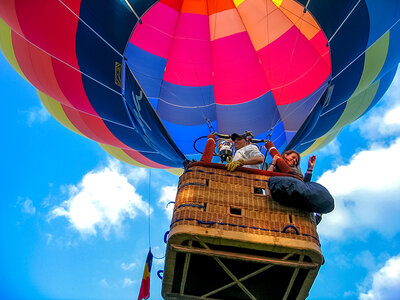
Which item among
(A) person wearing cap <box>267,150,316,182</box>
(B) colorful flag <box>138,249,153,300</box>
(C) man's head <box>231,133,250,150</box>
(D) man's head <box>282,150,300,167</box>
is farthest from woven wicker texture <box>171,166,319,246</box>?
(B) colorful flag <box>138,249,153,300</box>

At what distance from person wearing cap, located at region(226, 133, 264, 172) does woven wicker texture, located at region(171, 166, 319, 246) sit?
63 millimetres

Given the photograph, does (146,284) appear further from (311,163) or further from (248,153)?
(311,163)

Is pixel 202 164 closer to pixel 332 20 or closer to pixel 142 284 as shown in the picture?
pixel 142 284

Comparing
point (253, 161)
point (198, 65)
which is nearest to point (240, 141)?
point (253, 161)

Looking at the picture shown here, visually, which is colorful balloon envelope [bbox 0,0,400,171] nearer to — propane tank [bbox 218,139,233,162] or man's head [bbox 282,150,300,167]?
propane tank [bbox 218,139,233,162]

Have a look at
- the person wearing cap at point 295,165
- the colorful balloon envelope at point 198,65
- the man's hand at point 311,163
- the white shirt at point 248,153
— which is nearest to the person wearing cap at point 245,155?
the white shirt at point 248,153

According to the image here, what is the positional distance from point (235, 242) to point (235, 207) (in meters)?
0.22

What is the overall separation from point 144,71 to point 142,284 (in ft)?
8.71

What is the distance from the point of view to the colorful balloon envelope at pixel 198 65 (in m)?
3.70

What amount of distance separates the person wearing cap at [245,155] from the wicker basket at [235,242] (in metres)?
0.06

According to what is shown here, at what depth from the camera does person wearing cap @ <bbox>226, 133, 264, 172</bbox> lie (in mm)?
2574

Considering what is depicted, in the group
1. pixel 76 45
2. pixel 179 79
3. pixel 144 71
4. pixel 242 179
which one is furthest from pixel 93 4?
pixel 242 179

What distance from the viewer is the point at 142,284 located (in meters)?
3.15

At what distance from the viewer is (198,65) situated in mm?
5160
